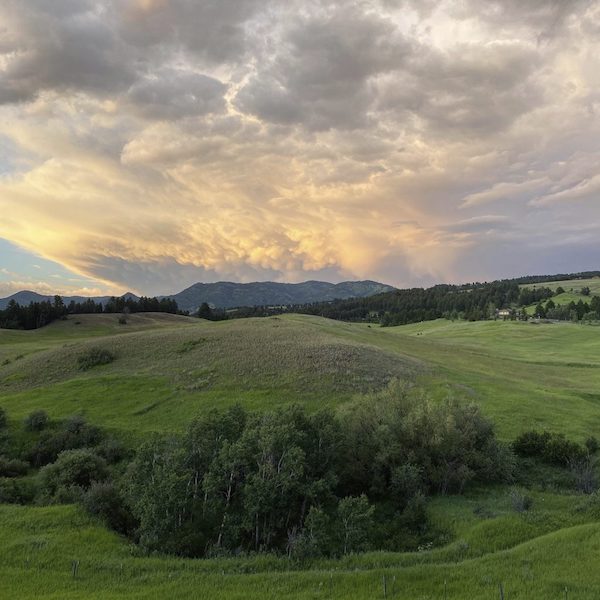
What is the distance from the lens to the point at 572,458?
131ft

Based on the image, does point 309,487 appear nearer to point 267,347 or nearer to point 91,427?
point 91,427

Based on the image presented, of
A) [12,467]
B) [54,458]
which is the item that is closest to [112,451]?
[54,458]

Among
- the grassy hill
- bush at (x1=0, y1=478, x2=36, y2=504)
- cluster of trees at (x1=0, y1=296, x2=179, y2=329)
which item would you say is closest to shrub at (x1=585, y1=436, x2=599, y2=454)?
the grassy hill

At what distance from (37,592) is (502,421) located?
43.1 metres

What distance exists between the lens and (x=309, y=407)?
4894 cm

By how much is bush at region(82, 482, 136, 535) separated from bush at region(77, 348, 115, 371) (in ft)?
135

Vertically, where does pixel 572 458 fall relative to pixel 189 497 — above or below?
below

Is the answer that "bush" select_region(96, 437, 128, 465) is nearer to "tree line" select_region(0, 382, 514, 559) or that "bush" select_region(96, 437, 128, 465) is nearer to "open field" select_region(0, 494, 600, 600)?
"tree line" select_region(0, 382, 514, 559)

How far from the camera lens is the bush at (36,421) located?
47.1 meters

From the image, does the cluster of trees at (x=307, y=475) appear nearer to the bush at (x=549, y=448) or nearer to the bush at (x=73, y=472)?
the bush at (x=549, y=448)

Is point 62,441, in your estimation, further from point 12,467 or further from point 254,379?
point 254,379

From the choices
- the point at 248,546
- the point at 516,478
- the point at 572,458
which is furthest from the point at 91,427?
the point at 572,458

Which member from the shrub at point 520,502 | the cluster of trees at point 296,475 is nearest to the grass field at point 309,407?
the shrub at point 520,502

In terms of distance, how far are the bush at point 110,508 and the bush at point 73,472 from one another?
532 cm
